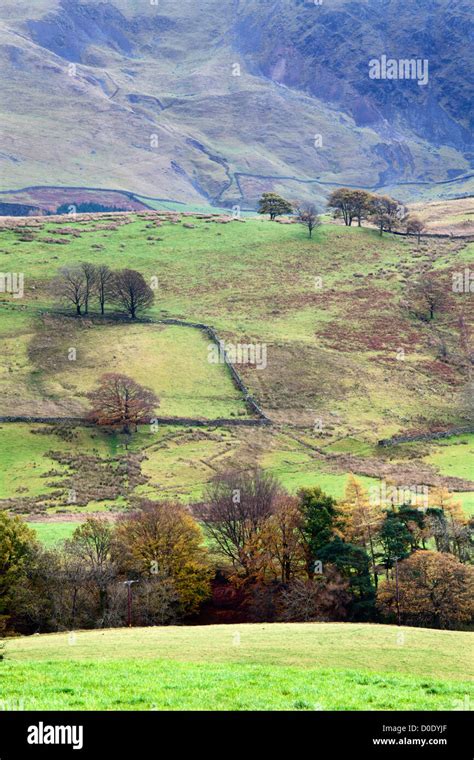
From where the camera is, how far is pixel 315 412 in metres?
89.7

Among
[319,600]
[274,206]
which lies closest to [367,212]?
[274,206]

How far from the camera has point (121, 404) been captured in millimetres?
82375

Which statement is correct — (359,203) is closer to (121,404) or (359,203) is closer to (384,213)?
(384,213)

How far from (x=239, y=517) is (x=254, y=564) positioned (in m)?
4.81

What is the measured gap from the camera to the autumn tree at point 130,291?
108 meters

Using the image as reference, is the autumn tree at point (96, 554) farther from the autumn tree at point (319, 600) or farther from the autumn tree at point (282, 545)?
the autumn tree at point (319, 600)

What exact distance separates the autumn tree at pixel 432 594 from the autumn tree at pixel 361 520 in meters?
5.71

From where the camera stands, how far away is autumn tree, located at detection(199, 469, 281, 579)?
54691 mm

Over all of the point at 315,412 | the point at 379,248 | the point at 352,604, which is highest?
the point at 379,248

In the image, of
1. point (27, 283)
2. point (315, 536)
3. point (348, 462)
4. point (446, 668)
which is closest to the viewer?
point (446, 668)

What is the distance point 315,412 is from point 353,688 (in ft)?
232
